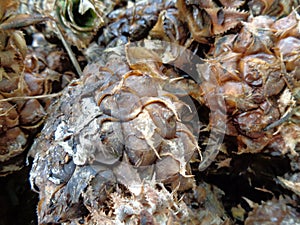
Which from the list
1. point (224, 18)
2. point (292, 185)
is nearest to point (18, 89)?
point (224, 18)

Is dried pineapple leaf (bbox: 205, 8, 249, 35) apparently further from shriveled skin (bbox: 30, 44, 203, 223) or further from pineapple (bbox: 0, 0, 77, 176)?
pineapple (bbox: 0, 0, 77, 176)

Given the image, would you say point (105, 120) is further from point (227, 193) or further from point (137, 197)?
point (227, 193)

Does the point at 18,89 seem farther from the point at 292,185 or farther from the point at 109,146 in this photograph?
the point at 292,185

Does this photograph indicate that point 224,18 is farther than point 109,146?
Yes

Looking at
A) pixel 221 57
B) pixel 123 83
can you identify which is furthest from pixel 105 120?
pixel 221 57

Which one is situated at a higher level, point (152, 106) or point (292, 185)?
point (152, 106)

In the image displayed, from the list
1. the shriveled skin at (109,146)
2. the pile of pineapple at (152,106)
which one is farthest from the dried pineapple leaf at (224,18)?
the shriveled skin at (109,146)

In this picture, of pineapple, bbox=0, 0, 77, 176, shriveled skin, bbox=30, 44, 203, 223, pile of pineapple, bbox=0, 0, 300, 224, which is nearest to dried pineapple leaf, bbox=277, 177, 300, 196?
pile of pineapple, bbox=0, 0, 300, 224

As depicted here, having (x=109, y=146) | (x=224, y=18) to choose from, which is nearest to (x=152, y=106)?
(x=109, y=146)
